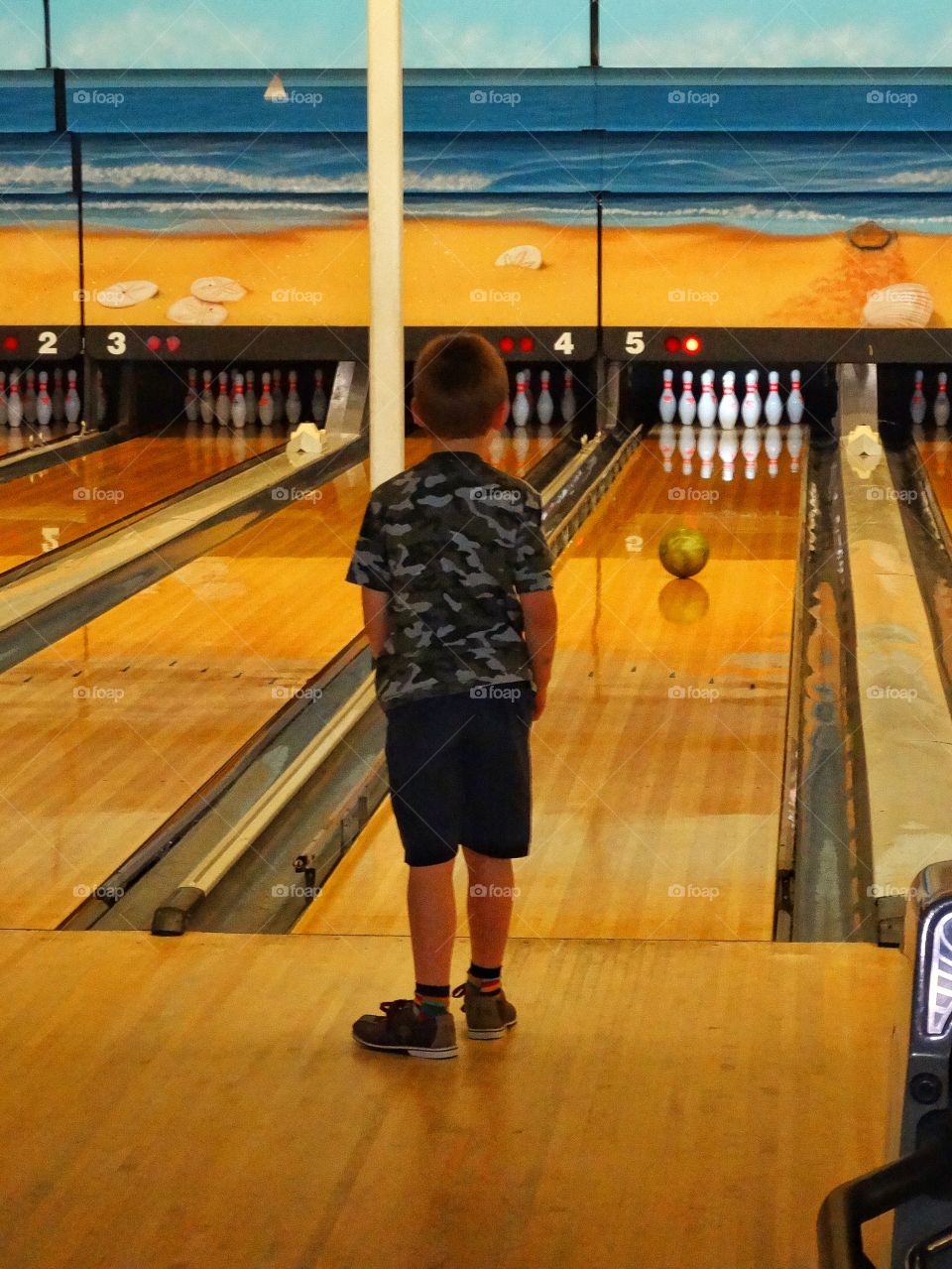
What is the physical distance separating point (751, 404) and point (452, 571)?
5.14m

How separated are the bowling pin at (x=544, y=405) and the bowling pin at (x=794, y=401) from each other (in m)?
0.96

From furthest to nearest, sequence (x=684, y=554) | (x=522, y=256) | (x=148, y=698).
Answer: (x=522, y=256), (x=684, y=554), (x=148, y=698)

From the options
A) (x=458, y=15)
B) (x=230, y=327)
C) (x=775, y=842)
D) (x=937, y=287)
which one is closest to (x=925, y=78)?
(x=937, y=287)

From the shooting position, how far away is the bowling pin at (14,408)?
726cm

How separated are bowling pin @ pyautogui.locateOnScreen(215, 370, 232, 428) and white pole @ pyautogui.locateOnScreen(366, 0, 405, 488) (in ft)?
13.8

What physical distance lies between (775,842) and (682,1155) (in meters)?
1.15

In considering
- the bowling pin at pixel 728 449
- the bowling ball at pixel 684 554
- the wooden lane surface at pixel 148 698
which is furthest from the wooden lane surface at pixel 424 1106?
the bowling pin at pixel 728 449

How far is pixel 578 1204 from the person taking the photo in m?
1.74

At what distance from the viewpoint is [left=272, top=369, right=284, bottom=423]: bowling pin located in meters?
7.49

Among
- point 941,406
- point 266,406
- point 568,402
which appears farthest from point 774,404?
point 266,406

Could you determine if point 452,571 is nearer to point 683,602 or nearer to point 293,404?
point 683,602

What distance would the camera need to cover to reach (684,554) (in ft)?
15.9

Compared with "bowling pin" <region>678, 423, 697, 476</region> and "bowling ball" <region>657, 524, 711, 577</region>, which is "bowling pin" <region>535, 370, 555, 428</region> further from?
"bowling ball" <region>657, 524, 711, 577</region>

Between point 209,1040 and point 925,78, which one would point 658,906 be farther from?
point 925,78
